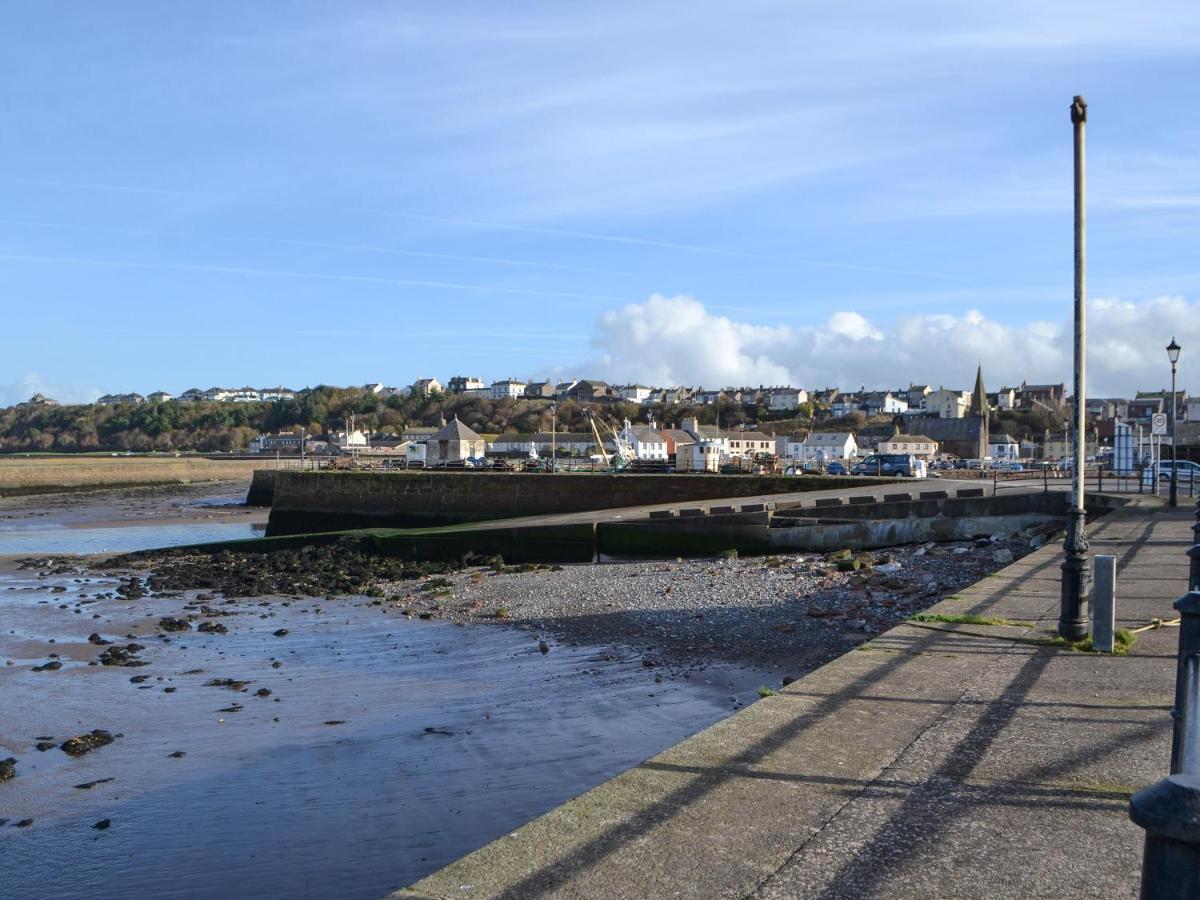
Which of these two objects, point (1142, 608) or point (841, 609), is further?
point (841, 609)

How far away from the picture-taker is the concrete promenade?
4188 mm

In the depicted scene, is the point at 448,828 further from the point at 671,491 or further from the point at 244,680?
the point at 671,491

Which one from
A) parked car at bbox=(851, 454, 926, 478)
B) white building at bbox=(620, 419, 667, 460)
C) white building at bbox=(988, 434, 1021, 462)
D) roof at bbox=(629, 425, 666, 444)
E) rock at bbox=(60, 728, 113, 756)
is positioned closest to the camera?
rock at bbox=(60, 728, 113, 756)

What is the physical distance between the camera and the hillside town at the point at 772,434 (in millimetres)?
70312

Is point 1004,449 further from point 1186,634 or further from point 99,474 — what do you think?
point 1186,634

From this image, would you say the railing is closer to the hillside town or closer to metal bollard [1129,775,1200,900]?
metal bollard [1129,775,1200,900]

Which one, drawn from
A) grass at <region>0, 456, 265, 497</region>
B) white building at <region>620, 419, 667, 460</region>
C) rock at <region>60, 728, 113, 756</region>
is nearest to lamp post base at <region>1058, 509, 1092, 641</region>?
rock at <region>60, 728, 113, 756</region>

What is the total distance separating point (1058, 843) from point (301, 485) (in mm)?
45429

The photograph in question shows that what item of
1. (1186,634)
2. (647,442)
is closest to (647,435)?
(647,442)

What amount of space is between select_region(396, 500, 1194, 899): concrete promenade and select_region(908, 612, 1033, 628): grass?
163cm

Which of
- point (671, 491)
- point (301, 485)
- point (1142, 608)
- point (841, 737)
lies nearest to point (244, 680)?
point (841, 737)

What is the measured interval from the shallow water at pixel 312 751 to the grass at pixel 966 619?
8.46 feet

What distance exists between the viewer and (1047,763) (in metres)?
5.63

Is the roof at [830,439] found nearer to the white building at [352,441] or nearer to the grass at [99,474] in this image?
the grass at [99,474]
